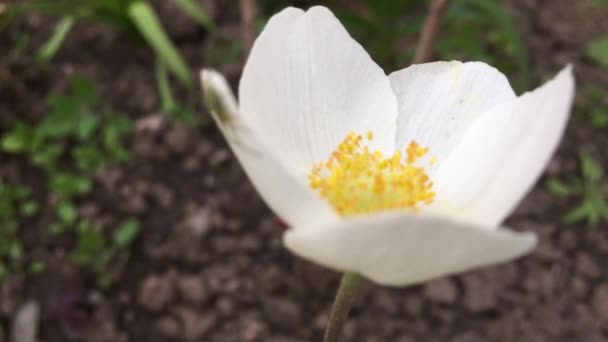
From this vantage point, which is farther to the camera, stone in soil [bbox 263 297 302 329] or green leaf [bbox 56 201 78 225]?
green leaf [bbox 56 201 78 225]

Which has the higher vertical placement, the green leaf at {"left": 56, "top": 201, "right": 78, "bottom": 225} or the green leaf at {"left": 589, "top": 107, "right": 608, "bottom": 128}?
the green leaf at {"left": 56, "top": 201, "right": 78, "bottom": 225}

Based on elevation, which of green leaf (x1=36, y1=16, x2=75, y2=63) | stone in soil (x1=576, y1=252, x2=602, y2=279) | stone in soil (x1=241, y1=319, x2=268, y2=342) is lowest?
stone in soil (x1=576, y1=252, x2=602, y2=279)

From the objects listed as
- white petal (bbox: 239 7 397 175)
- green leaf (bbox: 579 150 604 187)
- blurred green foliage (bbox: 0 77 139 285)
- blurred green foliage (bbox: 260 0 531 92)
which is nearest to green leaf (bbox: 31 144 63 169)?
blurred green foliage (bbox: 0 77 139 285)

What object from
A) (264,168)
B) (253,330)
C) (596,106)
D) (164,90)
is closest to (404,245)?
(264,168)

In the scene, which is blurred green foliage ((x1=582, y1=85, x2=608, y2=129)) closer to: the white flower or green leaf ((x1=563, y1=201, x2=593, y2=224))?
green leaf ((x1=563, y1=201, x2=593, y2=224))

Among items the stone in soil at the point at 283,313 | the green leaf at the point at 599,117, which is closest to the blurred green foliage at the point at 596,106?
the green leaf at the point at 599,117

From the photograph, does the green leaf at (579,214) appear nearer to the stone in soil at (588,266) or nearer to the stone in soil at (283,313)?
the stone in soil at (588,266)

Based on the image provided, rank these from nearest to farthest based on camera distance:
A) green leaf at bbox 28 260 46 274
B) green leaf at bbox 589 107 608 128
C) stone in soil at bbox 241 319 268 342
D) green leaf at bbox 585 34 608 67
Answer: stone in soil at bbox 241 319 268 342, green leaf at bbox 28 260 46 274, green leaf at bbox 589 107 608 128, green leaf at bbox 585 34 608 67
